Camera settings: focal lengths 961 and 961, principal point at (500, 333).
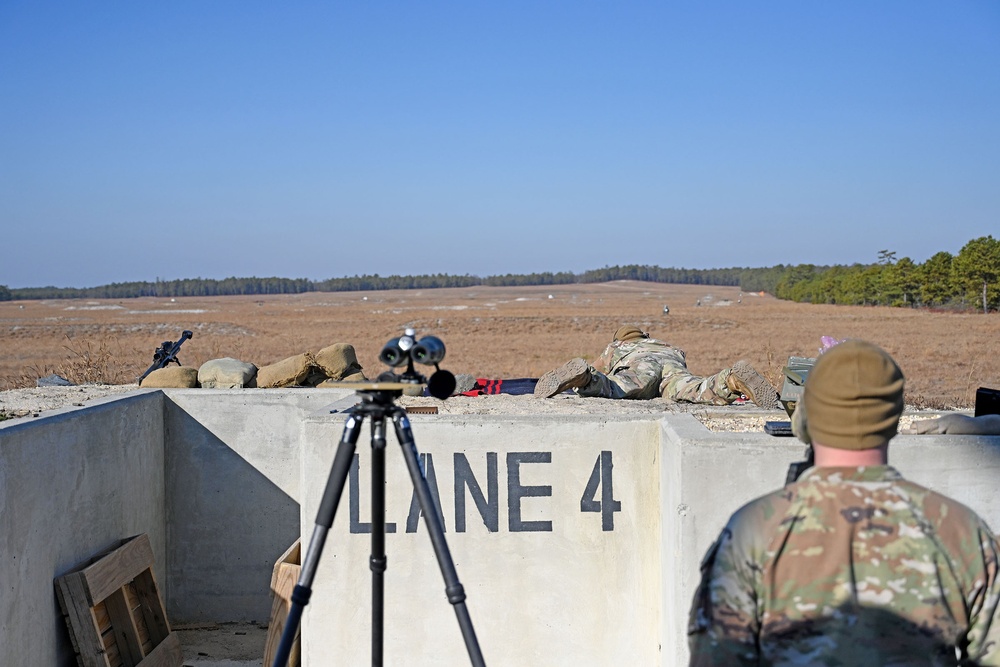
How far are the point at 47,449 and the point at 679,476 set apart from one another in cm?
339

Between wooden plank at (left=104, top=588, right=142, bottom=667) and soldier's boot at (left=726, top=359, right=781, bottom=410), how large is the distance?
478 centimetres

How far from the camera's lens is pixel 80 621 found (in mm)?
5402

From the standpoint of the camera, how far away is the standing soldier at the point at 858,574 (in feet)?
6.37

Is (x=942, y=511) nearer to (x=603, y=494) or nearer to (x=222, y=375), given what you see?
(x=603, y=494)

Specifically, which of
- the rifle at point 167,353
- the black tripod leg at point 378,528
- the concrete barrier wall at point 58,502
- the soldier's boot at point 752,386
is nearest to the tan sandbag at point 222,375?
the rifle at point 167,353

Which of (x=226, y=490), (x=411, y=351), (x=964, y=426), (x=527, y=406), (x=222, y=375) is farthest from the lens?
(x=222, y=375)

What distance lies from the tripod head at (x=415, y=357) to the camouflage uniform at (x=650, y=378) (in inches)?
212

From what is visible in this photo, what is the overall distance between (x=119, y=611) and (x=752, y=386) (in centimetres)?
488

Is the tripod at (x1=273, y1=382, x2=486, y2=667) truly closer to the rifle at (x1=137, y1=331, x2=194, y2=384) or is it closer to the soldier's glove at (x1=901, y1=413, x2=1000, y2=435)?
the soldier's glove at (x1=901, y1=413, x2=1000, y2=435)

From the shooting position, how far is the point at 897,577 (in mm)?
1938

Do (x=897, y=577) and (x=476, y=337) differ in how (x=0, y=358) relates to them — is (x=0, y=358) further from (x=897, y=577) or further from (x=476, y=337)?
(x=897, y=577)

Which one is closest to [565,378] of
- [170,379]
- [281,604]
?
[281,604]

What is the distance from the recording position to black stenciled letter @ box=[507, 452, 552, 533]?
5062 mm

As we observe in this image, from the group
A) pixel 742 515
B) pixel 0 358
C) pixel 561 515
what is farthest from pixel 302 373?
pixel 0 358
